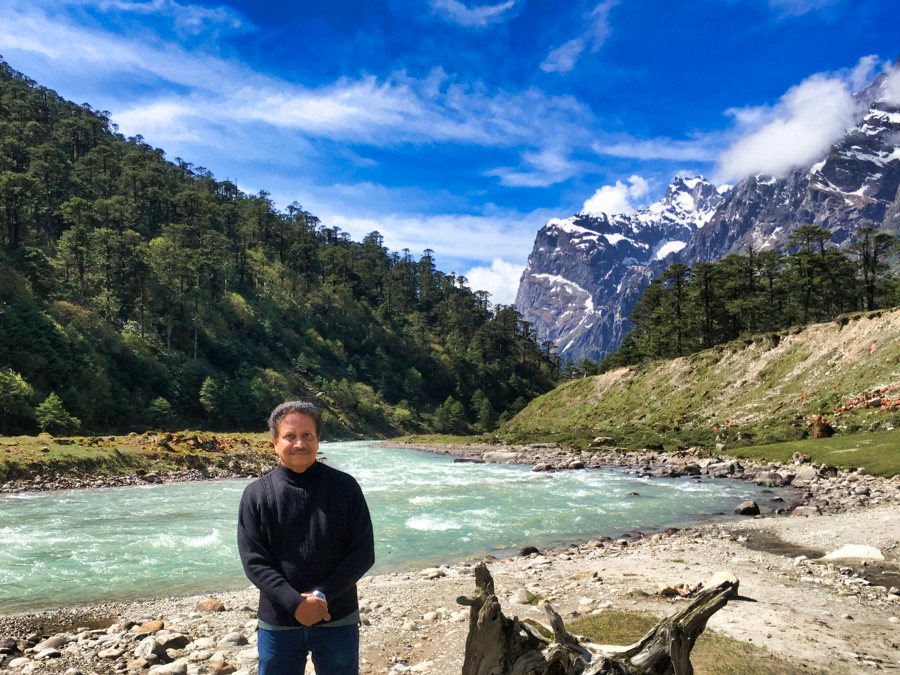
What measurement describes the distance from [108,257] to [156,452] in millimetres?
58035

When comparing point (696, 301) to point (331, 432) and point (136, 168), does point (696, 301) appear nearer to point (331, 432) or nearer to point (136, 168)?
point (331, 432)

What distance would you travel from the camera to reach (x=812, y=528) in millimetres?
17141

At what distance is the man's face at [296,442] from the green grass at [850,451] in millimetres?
29355

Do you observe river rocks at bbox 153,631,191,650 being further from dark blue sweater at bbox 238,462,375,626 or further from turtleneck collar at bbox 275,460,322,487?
turtleneck collar at bbox 275,460,322,487

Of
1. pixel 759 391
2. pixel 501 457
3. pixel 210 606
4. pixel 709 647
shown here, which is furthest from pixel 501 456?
pixel 709 647

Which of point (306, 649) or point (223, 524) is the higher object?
point (306, 649)

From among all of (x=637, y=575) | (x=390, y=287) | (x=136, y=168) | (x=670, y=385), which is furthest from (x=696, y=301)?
(x=136, y=168)

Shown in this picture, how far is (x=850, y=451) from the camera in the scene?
2862 cm

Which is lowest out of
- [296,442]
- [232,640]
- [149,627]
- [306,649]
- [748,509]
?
[748,509]

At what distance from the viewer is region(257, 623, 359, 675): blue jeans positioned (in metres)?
4.04

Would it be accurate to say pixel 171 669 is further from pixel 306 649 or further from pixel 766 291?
pixel 766 291

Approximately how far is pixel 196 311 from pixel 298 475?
100 meters

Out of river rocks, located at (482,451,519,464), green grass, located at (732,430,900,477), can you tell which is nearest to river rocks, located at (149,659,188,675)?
green grass, located at (732,430,900,477)

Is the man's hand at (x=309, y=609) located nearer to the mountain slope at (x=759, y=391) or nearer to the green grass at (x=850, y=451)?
the green grass at (x=850, y=451)
